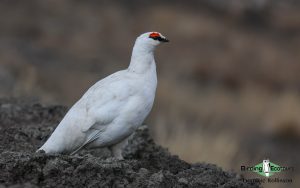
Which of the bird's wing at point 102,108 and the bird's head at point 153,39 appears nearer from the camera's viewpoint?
the bird's wing at point 102,108

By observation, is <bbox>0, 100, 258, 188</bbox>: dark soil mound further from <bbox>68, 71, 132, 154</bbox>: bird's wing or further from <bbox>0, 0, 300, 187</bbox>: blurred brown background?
<bbox>0, 0, 300, 187</bbox>: blurred brown background

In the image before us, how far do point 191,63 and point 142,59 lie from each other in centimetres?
1629

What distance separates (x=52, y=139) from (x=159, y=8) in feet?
77.8

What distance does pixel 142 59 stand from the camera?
698 centimetres

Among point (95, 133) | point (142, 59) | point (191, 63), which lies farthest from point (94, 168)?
point (191, 63)

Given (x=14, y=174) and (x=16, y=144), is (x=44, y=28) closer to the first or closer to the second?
(x=16, y=144)

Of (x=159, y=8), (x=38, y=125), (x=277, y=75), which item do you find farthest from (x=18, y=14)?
(x=38, y=125)

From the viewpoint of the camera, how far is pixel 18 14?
87.6ft

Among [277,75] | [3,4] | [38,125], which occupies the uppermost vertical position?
[3,4]

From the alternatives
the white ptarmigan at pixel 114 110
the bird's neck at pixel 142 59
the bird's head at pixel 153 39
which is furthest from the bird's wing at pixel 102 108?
the bird's head at pixel 153 39

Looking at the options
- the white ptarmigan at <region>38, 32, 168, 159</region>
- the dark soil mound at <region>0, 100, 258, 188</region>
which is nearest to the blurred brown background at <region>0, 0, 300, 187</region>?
the dark soil mound at <region>0, 100, 258, 188</region>

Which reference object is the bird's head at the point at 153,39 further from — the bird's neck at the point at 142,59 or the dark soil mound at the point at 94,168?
the dark soil mound at the point at 94,168

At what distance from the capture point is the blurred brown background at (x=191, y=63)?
1580 cm

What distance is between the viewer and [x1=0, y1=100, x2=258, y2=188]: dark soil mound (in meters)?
5.96
